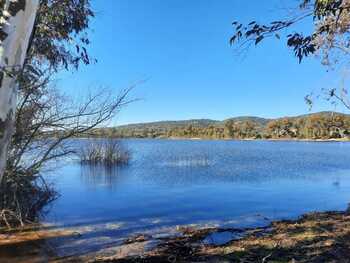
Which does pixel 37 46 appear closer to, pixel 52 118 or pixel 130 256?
pixel 52 118

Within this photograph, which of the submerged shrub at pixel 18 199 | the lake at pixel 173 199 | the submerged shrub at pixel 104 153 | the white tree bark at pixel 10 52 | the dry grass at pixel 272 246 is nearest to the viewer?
the white tree bark at pixel 10 52

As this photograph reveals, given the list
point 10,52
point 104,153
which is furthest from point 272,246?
point 104,153

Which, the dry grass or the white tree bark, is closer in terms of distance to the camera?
the white tree bark

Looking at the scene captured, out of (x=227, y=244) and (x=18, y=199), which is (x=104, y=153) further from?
(x=227, y=244)

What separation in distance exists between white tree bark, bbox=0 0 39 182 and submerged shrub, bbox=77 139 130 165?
19413mm

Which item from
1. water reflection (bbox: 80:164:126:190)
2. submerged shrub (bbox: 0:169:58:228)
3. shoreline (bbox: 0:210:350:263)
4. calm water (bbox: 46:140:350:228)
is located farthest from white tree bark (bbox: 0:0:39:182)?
water reflection (bbox: 80:164:126:190)

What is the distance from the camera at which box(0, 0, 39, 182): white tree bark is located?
164 cm

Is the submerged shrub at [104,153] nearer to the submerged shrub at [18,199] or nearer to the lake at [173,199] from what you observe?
the lake at [173,199]

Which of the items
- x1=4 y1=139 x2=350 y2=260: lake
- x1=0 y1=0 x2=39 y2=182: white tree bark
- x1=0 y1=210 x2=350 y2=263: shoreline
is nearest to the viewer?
x1=0 y1=0 x2=39 y2=182: white tree bark

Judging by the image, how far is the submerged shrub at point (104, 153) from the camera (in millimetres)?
21078

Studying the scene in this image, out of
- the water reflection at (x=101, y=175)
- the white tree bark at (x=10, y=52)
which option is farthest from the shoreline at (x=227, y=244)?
the water reflection at (x=101, y=175)

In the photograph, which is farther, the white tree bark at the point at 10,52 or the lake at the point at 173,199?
the lake at the point at 173,199

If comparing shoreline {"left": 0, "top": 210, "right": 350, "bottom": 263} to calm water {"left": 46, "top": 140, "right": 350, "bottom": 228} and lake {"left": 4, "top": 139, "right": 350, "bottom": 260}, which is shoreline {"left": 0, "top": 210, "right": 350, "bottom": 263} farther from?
calm water {"left": 46, "top": 140, "right": 350, "bottom": 228}

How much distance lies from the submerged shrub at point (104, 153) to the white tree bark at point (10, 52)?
63.7 feet
